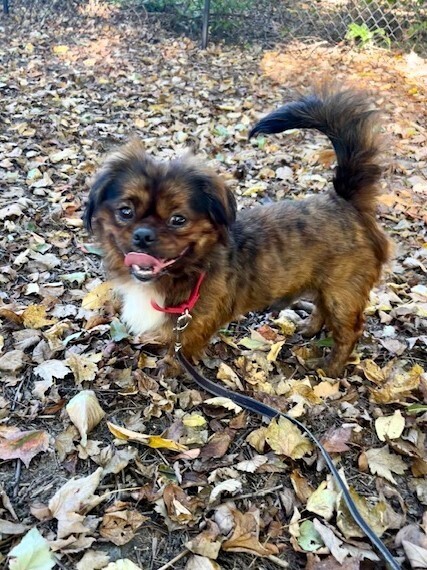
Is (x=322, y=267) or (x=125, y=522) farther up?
(x=322, y=267)

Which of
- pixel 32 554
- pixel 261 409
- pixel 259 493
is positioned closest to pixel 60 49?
pixel 261 409

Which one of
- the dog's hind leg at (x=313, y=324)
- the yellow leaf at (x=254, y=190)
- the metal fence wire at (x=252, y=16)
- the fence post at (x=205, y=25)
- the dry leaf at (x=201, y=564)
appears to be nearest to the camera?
the dry leaf at (x=201, y=564)

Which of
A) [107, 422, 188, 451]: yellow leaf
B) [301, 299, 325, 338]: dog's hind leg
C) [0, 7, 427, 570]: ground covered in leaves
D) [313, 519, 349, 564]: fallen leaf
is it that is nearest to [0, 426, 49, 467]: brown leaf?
[0, 7, 427, 570]: ground covered in leaves

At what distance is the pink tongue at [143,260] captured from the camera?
2.53m

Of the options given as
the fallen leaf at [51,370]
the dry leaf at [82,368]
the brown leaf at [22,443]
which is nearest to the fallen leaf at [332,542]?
the brown leaf at [22,443]

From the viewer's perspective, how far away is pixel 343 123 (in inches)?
113

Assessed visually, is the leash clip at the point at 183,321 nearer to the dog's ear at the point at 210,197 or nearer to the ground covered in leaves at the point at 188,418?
the ground covered in leaves at the point at 188,418

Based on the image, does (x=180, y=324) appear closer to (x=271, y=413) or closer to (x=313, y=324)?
(x=271, y=413)

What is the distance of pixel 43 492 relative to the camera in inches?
93.5

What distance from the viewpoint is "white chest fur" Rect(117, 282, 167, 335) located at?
2.87 meters

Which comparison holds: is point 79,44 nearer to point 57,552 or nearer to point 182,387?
point 182,387

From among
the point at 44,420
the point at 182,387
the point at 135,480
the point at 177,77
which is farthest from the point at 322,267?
the point at 177,77

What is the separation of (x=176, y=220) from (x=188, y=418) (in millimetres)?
1071

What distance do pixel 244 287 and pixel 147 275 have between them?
0.71 m
